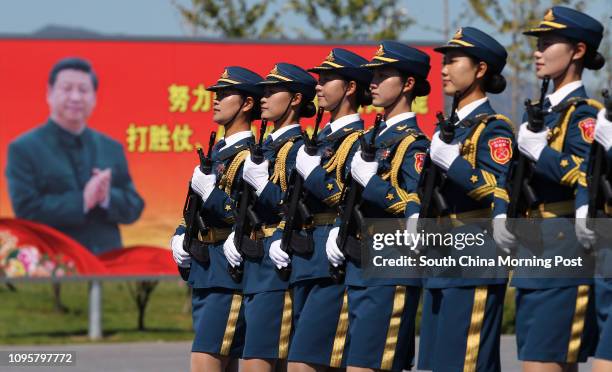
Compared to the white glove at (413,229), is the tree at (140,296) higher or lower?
lower

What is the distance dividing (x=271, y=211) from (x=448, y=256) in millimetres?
1677

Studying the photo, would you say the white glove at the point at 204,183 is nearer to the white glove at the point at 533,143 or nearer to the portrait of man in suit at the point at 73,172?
the white glove at the point at 533,143

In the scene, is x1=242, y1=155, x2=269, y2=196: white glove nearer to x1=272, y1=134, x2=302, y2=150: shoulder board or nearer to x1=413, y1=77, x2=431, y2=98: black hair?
x1=272, y1=134, x2=302, y2=150: shoulder board

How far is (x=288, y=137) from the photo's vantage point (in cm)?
839

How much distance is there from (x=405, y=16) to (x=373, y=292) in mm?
14350

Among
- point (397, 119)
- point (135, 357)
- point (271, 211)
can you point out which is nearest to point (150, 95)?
point (135, 357)

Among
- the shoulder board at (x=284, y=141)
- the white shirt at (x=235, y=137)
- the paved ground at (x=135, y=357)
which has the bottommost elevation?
the paved ground at (x=135, y=357)

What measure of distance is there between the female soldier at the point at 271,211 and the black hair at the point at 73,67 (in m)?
6.79

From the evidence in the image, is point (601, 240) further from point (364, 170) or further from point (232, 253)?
point (232, 253)

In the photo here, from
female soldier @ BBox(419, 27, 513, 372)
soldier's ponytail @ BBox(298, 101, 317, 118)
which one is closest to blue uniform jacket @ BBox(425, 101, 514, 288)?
female soldier @ BBox(419, 27, 513, 372)

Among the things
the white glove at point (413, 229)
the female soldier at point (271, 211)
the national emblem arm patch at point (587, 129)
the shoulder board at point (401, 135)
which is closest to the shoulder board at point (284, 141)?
the female soldier at point (271, 211)

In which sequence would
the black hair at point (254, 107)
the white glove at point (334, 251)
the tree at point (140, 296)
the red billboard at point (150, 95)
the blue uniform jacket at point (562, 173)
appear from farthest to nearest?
the tree at point (140, 296) < the red billboard at point (150, 95) < the black hair at point (254, 107) < the white glove at point (334, 251) < the blue uniform jacket at point (562, 173)

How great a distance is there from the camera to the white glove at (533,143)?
6391 millimetres

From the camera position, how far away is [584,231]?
6238mm
